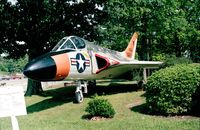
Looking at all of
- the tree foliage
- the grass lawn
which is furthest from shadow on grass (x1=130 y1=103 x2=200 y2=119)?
the tree foliage

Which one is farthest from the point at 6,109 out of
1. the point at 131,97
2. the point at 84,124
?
the point at 131,97

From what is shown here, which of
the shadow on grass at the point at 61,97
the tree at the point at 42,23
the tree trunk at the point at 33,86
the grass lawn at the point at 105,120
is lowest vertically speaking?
the grass lawn at the point at 105,120

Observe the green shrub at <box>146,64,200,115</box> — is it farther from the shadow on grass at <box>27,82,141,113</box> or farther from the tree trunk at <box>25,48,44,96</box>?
the tree trunk at <box>25,48,44,96</box>

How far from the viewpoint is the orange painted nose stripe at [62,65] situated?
15.0 metres

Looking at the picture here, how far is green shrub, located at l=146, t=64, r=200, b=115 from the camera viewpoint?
475 inches

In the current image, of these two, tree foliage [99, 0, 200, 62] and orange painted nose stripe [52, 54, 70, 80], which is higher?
tree foliage [99, 0, 200, 62]

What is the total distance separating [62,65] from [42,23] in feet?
35.1

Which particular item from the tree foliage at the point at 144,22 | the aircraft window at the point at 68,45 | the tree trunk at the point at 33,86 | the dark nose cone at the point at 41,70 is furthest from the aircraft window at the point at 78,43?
the tree foliage at the point at 144,22

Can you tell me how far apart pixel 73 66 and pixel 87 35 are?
36.9 feet

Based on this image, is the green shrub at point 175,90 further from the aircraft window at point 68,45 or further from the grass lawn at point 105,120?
the aircraft window at point 68,45

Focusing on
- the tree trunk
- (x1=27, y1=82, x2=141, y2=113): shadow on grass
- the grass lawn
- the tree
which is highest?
the tree

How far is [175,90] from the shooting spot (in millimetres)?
12195

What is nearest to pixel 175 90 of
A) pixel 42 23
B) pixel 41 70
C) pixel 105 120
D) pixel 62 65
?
→ pixel 105 120

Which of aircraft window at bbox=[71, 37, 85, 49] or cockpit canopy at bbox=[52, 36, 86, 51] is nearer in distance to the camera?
cockpit canopy at bbox=[52, 36, 86, 51]
